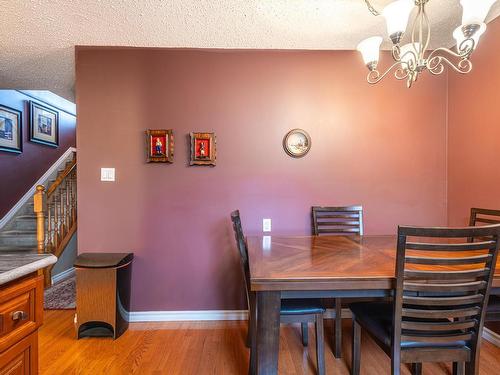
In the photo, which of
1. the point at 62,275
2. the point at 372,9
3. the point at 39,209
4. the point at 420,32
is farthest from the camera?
the point at 62,275

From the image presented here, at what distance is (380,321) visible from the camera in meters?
1.44

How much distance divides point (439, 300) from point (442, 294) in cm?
13

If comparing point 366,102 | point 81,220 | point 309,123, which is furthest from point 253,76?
point 81,220

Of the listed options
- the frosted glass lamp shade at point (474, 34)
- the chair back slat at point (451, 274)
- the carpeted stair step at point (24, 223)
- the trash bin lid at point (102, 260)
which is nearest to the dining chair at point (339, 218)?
the chair back slat at point (451, 274)

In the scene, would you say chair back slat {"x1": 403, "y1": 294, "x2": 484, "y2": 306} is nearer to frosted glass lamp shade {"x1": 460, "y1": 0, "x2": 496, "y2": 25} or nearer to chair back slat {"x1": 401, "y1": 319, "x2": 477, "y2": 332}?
chair back slat {"x1": 401, "y1": 319, "x2": 477, "y2": 332}

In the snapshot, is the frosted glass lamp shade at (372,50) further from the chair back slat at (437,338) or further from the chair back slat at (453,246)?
the chair back slat at (437,338)

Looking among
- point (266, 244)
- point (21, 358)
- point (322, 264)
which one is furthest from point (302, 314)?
point (21, 358)

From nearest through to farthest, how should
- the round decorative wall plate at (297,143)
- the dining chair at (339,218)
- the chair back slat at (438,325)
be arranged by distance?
the chair back slat at (438,325) → the dining chair at (339,218) → the round decorative wall plate at (297,143)

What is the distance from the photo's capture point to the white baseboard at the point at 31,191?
390 centimetres

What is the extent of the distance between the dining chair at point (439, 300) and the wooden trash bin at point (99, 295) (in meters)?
1.85

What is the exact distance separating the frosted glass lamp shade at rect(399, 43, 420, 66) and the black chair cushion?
1.43 meters

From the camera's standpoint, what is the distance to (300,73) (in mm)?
2527

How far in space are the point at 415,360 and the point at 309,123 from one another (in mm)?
1884

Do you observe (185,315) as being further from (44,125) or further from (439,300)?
(44,125)
